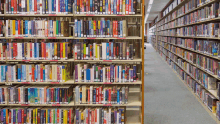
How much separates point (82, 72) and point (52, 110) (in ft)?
2.33

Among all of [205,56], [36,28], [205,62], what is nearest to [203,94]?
[205,62]

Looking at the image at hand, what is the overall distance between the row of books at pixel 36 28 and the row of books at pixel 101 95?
868mm

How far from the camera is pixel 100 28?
10.3ft

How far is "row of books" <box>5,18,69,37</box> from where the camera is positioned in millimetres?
3170

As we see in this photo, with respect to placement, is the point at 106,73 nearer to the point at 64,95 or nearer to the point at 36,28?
the point at 64,95

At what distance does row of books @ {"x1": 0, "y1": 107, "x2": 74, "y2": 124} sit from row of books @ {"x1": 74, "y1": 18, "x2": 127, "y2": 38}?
1.14m

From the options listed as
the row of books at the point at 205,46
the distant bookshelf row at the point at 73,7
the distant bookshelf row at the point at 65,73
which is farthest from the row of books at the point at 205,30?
the distant bookshelf row at the point at 65,73

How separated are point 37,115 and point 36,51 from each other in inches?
36.9

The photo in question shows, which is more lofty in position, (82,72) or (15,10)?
(15,10)

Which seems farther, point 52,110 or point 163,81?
point 163,81

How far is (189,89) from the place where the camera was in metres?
6.02

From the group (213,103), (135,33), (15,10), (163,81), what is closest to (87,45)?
(135,33)

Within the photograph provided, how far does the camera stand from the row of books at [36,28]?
10.4 ft

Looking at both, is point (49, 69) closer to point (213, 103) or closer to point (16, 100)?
point (16, 100)
